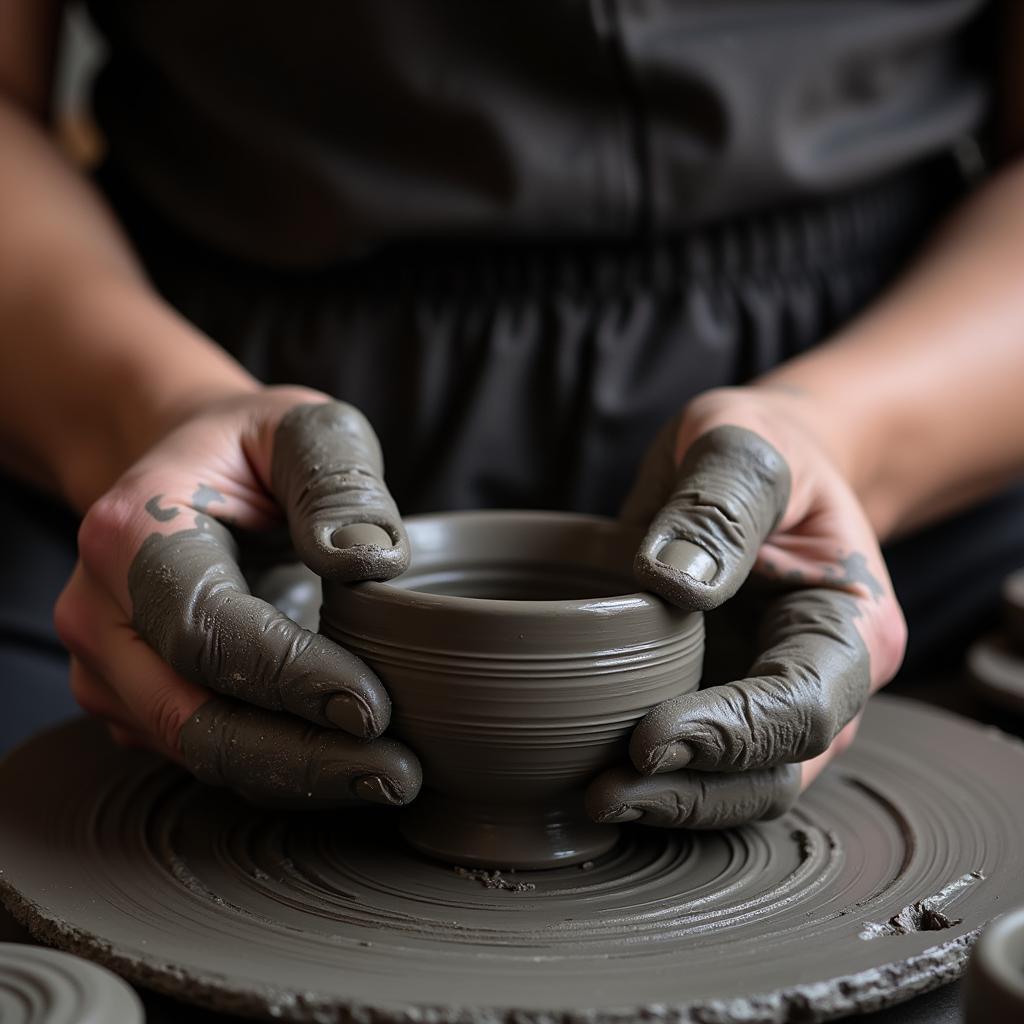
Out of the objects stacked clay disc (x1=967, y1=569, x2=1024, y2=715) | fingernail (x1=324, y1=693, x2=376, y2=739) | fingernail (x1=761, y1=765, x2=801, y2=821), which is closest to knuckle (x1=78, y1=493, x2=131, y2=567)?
fingernail (x1=324, y1=693, x2=376, y2=739)

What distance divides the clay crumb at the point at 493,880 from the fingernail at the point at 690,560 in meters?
0.24

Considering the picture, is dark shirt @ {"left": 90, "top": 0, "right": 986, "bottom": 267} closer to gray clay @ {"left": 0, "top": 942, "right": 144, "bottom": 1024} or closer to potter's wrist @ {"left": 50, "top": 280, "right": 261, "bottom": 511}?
potter's wrist @ {"left": 50, "top": 280, "right": 261, "bottom": 511}

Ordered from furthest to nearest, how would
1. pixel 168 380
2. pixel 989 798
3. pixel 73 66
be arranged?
pixel 73 66
pixel 168 380
pixel 989 798

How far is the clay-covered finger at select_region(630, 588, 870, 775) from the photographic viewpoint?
875mm

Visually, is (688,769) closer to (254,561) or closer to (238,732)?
(238,732)

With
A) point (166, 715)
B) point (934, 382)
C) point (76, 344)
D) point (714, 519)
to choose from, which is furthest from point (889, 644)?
point (76, 344)

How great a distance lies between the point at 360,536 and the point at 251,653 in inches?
4.4

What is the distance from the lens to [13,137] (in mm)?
1589

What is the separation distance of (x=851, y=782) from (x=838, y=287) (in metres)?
0.67

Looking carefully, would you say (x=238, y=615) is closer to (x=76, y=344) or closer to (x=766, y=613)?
(x=766, y=613)

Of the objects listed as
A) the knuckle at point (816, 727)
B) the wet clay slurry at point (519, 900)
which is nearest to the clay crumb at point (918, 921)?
the wet clay slurry at point (519, 900)

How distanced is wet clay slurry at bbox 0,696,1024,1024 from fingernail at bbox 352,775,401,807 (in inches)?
2.5

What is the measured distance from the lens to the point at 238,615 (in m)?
0.89

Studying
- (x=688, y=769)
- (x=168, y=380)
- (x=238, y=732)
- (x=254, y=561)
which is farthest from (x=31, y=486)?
(x=688, y=769)
